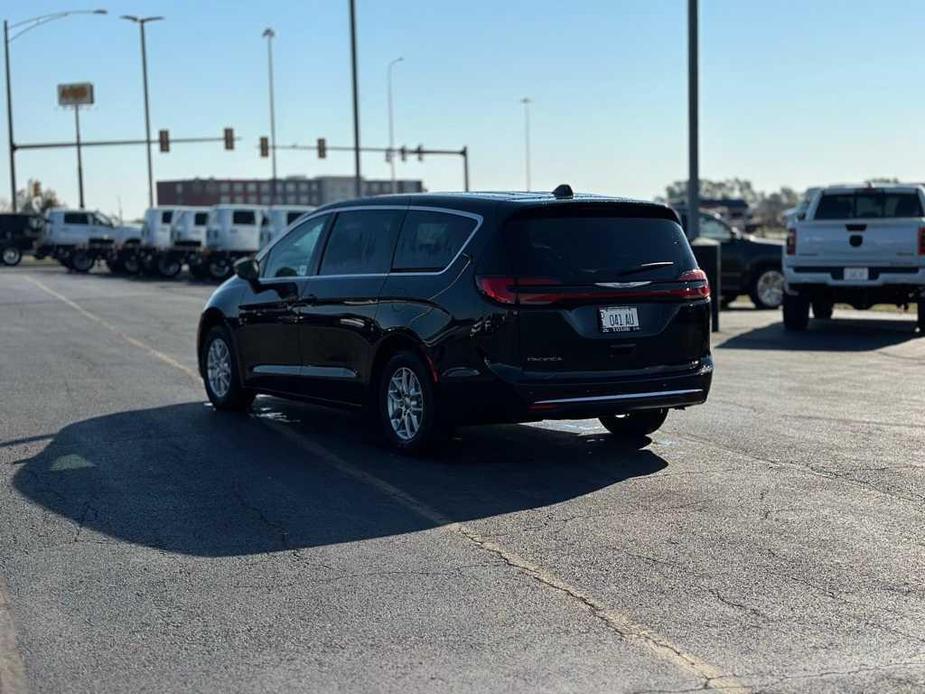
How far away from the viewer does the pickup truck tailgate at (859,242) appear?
61.2 ft

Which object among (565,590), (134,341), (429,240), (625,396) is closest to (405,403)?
(429,240)

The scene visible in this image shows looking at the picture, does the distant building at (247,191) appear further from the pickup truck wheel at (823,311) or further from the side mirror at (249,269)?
the side mirror at (249,269)

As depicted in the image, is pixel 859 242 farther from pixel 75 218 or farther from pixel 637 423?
pixel 75 218

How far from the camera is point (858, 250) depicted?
18.9 metres

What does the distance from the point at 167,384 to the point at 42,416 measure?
2.36m

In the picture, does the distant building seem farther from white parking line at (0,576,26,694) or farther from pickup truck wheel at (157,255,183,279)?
white parking line at (0,576,26,694)

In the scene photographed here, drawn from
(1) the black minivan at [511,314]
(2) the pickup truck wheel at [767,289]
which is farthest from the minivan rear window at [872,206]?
(1) the black minivan at [511,314]

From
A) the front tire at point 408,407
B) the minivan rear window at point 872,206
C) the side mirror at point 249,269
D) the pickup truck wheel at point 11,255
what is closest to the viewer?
the front tire at point 408,407

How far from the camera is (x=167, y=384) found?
530 inches

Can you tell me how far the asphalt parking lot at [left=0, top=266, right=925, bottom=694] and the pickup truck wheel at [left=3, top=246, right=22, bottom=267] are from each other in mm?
50683

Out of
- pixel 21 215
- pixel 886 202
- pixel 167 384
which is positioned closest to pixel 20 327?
pixel 167 384

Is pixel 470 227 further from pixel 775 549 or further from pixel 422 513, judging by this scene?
pixel 775 549

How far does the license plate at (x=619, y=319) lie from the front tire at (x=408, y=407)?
1.17 meters

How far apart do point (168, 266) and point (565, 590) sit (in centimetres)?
4291
